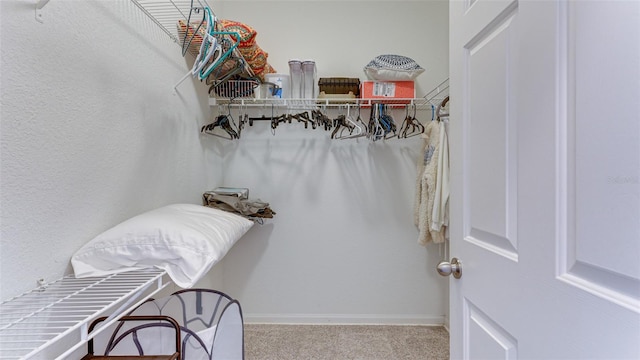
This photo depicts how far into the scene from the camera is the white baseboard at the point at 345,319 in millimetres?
2461

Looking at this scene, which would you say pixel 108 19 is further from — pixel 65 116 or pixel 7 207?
pixel 7 207

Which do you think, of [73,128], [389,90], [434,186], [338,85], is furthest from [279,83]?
[73,128]

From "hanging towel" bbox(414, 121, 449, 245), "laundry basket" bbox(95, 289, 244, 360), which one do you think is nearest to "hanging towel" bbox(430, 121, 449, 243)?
"hanging towel" bbox(414, 121, 449, 245)

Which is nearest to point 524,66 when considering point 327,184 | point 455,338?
point 455,338

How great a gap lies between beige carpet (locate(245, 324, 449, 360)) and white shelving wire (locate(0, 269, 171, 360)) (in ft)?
4.56

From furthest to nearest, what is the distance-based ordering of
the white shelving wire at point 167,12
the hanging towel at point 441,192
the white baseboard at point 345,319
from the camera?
the white baseboard at point 345,319 < the hanging towel at point 441,192 < the white shelving wire at point 167,12

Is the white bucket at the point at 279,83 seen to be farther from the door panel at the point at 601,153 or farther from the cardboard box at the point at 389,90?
the door panel at the point at 601,153

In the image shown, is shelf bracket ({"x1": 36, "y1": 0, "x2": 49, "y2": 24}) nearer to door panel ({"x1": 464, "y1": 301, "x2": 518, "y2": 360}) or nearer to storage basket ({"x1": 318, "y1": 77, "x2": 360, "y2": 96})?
door panel ({"x1": 464, "y1": 301, "x2": 518, "y2": 360})

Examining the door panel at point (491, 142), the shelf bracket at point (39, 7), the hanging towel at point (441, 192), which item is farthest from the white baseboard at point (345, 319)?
the shelf bracket at point (39, 7)

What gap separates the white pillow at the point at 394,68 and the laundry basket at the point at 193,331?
173 cm

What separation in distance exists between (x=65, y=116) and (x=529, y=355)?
1.44 metres

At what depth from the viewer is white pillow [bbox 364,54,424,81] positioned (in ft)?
6.98

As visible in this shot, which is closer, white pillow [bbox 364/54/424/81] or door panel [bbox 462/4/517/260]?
Result: door panel [bbox 462/4/517/260]

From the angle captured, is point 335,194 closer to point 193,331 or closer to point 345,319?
point 345,319
